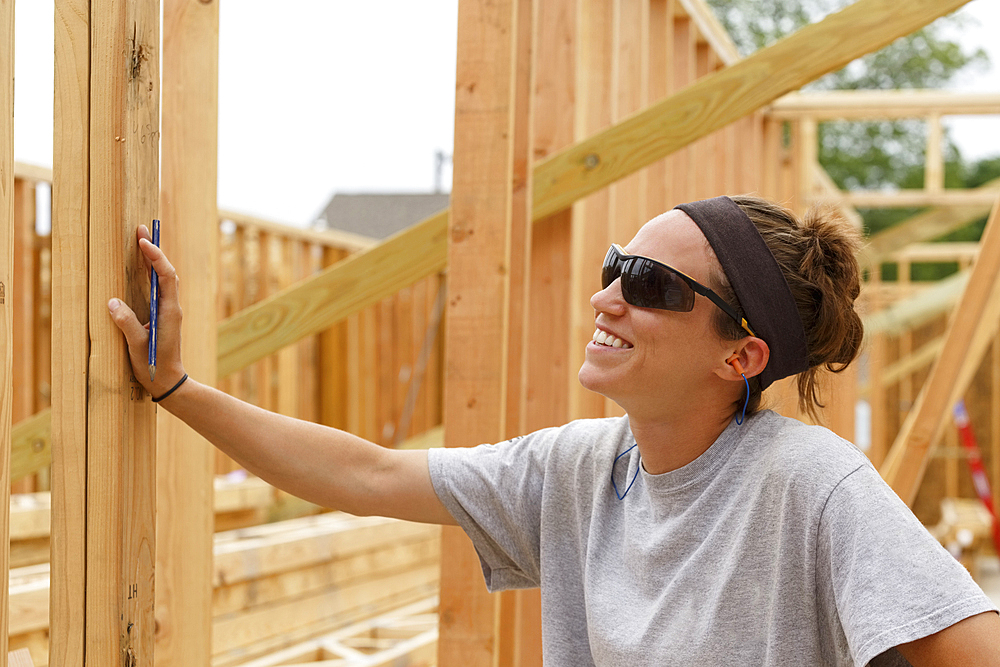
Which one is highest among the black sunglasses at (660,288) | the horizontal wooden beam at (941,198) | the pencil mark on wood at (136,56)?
the horizontal wooden beam at (941,198)

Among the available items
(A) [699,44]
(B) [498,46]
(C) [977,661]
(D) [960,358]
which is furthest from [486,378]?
(A) [699,44]

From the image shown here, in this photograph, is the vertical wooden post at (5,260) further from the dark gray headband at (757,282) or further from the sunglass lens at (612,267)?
the dark gray headband at (757,282)

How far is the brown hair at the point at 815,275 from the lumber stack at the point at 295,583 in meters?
2.72

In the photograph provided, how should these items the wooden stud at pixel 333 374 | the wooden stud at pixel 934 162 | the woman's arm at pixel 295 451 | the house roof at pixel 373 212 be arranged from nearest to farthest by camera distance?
the woman's arm at pixel 295 451
the wooden stud at pixel 934 162
the wooden stud at pixel 333 374
the house roof at pixel 373 212

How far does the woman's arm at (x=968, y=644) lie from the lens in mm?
1241

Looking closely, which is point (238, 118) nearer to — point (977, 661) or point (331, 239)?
point (331, 239)

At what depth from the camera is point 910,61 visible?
83.3 ft

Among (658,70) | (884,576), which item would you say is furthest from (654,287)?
(658,70)

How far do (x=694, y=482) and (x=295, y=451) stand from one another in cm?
72

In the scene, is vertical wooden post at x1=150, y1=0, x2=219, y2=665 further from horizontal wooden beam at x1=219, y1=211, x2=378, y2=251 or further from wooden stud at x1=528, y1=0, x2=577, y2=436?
horizontal wooden beam at x1=219, y1=211, x2=378, y2=251

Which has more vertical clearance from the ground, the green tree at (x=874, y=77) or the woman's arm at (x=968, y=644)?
the green tree at (x=874, y=77)

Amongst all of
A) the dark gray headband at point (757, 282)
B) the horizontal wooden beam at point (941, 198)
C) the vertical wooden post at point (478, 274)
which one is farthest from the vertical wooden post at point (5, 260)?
the horizontal wooden beam at point (941, 198)

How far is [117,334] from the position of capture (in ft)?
4.81

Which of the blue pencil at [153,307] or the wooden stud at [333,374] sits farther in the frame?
the wooden stud at [333,374]
